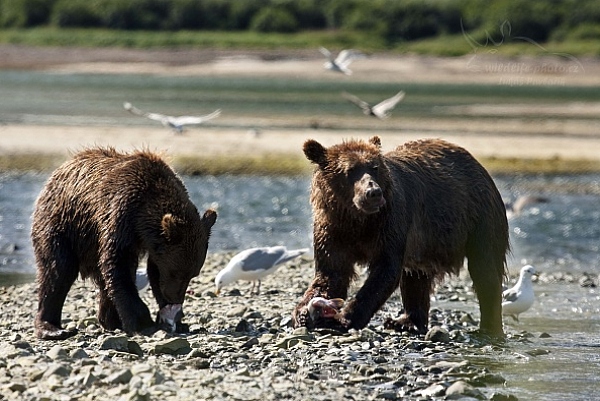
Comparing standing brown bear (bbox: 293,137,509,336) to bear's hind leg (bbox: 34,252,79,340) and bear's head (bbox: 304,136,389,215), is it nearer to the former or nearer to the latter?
bear's head (bbox: 304,136,389,215)

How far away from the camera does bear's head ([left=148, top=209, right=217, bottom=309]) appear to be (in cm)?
912

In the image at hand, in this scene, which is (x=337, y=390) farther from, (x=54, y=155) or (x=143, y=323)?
(x=54, y=155)

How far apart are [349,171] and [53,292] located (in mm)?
2441

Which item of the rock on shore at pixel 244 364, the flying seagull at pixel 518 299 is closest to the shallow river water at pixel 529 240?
the flying seagull at pixel 518 299

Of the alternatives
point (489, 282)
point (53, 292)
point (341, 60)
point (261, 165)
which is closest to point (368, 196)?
point (489, 282)

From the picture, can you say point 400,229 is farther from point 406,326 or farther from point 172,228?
point 172,228

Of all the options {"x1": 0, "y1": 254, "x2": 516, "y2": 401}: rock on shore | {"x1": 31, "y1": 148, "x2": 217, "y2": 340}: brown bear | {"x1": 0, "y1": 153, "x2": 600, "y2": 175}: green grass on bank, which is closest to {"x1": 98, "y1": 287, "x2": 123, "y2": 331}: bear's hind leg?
{"x1": 31, "y1": 148, "x2": 217, "y2": 340}: brown bear

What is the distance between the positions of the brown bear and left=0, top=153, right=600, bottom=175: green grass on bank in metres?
14.9

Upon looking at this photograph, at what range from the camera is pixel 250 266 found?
41.3ft

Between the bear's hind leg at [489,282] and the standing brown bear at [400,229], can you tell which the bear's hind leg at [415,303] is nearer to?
the standing brown bear at [400,229]

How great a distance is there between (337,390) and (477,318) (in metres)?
4.06

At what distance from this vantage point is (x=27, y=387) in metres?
7.44

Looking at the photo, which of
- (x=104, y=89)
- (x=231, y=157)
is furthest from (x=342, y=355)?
(x=104, y=89)

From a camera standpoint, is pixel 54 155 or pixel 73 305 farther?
pixel 54 155
